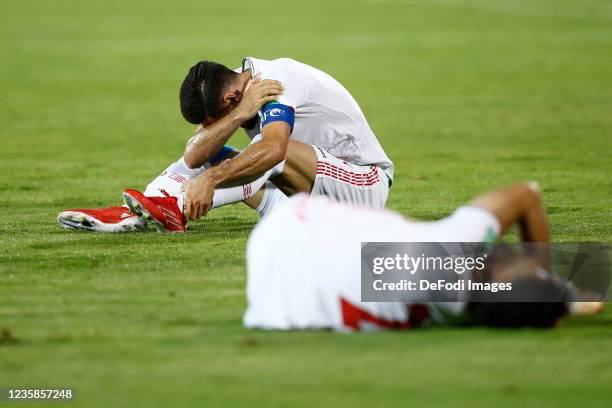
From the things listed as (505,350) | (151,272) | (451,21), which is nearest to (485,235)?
(505,350)

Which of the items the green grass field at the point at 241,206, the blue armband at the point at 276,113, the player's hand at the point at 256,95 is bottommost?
the green grass field at the point at 241,206

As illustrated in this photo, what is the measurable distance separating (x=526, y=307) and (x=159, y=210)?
3.56m

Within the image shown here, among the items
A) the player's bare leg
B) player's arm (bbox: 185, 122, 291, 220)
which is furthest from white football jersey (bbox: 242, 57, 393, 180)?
the player's bare leg

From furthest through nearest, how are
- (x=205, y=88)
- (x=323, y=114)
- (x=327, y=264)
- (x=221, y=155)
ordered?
(x=221, y=155) < (x=323, y=114) < (x=205, y=88) < (x=327, y=264)

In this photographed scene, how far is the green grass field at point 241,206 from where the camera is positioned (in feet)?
18.1

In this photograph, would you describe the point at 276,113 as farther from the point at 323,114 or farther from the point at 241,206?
the point at 241,206

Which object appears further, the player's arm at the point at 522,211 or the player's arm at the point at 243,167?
the player's arm at the point at 243,167

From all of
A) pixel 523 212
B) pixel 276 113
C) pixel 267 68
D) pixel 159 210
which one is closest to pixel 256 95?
pixel 276 113

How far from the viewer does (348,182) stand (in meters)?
8.91

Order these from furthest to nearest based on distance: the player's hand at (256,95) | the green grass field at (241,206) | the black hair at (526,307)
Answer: the player's hand at (256,95), the black hair at (526,307), the green grass field at (241,206)

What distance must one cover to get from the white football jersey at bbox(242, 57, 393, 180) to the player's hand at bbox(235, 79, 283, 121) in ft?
0.38

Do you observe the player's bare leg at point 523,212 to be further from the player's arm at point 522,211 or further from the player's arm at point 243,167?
the player's arm at point 243,167

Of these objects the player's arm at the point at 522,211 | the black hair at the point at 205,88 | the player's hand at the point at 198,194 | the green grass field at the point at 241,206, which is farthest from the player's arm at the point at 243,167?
the player's arm at the point at 522,211

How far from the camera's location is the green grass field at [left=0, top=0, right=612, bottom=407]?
218 inches
